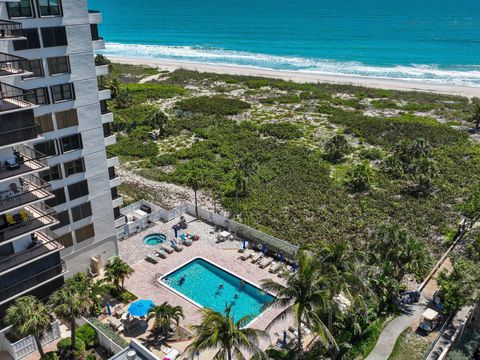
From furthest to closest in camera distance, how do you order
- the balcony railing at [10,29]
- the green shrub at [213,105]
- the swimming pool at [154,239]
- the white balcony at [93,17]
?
the green shrub at [213,105] → the swimming pool at [154,239] → the white balcony at [93,17] → the balcony railing at [10,29]

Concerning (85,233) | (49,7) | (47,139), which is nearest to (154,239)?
(85,233)

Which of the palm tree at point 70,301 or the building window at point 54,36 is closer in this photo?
the palm tree at point 70,301

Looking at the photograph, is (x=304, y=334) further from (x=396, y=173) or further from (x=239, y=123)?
(x=239, y=123)

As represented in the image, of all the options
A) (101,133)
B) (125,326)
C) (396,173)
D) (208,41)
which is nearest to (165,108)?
(396,173)

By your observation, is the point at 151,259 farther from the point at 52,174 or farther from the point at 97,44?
the point at 97,44

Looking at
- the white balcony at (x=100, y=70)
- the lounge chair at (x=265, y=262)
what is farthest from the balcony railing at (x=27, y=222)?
the lounge chair at (x=265, y=262)

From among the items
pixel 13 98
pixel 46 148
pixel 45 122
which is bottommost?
pixel 46 148

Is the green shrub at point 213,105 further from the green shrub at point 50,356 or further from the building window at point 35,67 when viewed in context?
the green shrub at point 50,356
